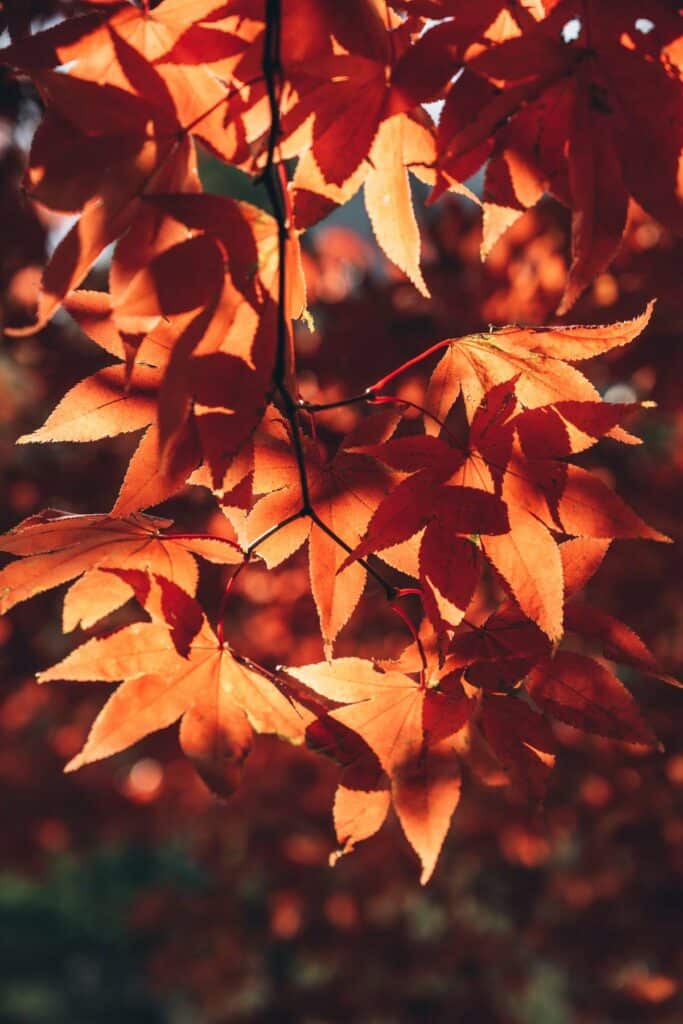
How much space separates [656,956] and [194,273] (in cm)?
361

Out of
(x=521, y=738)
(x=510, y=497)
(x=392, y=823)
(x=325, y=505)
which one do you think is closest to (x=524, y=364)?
(x=510, y=497)

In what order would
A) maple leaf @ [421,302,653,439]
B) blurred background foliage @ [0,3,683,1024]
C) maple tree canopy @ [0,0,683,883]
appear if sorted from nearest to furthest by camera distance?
maple tree canopy @ [0,0,683,883], maple leaf @ [421,302,653,439], blurred background foliage @ [0,3,683,1024]

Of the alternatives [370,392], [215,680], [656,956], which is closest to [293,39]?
[370,392]

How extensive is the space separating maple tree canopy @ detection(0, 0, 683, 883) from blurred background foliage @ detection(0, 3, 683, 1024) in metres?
1.13

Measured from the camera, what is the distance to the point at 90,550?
2.84 feet

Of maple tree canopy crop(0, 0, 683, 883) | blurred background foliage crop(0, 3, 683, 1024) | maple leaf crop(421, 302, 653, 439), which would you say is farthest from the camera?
blurred background foliage crop(0, 3, 683, 1024)

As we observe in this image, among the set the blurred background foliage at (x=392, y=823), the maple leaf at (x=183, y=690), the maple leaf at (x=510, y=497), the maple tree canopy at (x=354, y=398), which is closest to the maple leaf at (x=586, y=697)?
the maple tree canopy at (x=354, y=398)

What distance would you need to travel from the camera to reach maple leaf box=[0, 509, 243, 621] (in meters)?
0.83

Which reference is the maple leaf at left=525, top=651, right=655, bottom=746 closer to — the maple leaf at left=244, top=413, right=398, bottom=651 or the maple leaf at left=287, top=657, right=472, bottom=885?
the maple leaf at left=287, top=657, right=472, bottom=885

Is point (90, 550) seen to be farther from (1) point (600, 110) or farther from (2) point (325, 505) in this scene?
(1) point (600, 110)

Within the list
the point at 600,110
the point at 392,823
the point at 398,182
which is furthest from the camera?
the point at 392,823

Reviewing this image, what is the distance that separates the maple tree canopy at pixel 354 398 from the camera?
663 millimetres

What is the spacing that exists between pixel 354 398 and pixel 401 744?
14.4 inches

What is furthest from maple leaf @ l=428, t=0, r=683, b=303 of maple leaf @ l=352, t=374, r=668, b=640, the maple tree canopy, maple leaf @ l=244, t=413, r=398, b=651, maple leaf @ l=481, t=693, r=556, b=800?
maple leaf @ l=481, t=693, r=556, b=800
